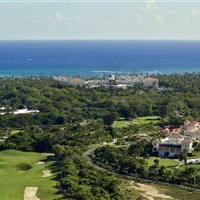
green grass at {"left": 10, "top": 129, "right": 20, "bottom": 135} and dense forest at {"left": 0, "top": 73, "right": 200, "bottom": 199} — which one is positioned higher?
dense forest at {"left": 0, "top": 73, "right": 200, "bottom": 199}

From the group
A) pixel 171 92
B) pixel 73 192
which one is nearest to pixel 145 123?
pixel 171 92

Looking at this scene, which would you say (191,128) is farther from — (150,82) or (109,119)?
(150,82)

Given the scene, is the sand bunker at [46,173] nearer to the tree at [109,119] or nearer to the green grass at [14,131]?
Result: the green grass at [14,131]

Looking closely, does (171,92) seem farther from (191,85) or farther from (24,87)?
(24,87)

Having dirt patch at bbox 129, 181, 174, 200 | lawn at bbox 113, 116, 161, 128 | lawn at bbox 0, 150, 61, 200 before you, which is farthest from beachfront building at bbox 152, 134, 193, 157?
lawn at bbox 113, 116, 161, 128

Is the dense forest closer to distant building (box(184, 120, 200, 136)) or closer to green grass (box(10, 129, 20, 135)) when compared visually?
green grass (box(10, 129, 20, 135))

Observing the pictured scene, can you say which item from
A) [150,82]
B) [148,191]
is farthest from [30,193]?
[150,82]
